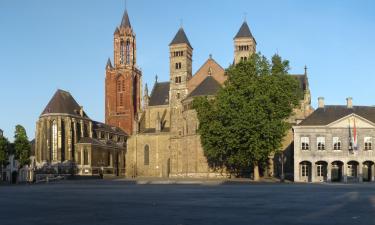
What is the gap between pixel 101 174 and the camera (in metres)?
111

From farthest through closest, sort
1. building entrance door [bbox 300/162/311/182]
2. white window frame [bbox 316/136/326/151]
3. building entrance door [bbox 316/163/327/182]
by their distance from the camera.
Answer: building entrance door [bbox 300/162/311/182] → building entrance door [bbox 316/163/327/182] → white window frame [bbox 316/136/326/151]

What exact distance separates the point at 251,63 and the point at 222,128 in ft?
32.3

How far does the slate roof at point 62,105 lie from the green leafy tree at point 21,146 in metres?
19.2

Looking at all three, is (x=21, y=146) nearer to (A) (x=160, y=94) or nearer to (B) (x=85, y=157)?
(B) (x=85, y=157)

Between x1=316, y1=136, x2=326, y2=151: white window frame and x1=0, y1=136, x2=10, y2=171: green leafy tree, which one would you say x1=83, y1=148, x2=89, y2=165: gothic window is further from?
x1=316, y1=136, x2=326, y2=151: white window frame

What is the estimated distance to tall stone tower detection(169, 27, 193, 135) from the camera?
98750mm

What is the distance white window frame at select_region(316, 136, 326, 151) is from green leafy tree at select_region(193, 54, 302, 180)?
20.0 ft

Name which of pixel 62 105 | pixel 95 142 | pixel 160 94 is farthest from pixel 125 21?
pixel 95 142

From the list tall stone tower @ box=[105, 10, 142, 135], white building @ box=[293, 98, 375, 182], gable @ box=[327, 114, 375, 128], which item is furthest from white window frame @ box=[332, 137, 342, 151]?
tall stone tower @ box=[105, 10, 142, 135]

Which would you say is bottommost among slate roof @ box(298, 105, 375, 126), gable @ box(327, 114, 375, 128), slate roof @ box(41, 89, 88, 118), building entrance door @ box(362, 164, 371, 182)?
building entrance door @ box(362, 164, 371, 182)

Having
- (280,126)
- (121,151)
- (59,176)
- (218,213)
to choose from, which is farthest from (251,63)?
(121,151)

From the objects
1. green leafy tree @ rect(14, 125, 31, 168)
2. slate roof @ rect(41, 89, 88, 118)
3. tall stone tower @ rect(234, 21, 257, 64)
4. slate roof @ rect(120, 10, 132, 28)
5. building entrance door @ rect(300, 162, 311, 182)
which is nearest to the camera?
building entrance door @ rect(300, 162, 311, 182)

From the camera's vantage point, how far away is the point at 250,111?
216 ft

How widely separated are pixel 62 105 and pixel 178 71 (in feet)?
85.7
